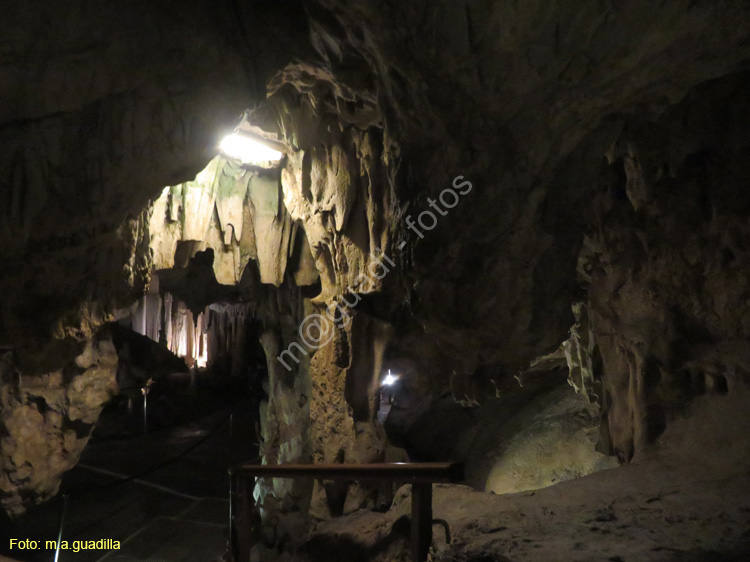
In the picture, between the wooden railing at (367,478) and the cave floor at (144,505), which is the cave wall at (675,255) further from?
the cave floor at (144,505)

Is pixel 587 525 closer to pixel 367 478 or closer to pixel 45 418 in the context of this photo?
pixel 367 478

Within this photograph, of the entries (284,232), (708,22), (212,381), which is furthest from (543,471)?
(212,381)

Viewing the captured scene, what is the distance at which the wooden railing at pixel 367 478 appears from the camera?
2854 mm

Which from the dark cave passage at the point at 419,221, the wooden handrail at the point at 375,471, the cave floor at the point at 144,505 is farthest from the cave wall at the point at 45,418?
the wooden handrail at the point at 375,471

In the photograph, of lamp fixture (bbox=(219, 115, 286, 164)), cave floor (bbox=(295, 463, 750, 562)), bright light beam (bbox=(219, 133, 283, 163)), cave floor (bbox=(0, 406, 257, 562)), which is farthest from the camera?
cave floor (bbox=(0, 406, 257, 562))

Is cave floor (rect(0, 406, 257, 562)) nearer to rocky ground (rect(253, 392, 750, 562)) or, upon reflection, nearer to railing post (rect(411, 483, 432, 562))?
rocky ground (rect(253, 392, 750, 562))

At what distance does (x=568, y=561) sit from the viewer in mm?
2496

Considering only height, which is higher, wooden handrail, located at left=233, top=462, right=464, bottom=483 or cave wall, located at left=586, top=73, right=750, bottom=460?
cave wall, located at left=586, top=73, right=750, bottom=460

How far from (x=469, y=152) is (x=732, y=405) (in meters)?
2.52

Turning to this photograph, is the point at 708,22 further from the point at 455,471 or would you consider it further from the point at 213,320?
the point at 213,320

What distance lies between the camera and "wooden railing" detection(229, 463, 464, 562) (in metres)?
2.85

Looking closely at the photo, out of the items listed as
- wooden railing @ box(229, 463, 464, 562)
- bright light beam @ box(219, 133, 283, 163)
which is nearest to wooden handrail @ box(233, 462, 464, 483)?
wooden railing @ box(229, 463, 464, 562)

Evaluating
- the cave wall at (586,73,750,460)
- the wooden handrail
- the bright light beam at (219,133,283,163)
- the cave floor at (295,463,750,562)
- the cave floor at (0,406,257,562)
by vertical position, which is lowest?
the cave floor at (0,406,257,562)

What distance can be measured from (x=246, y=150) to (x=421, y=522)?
13.4 feet
